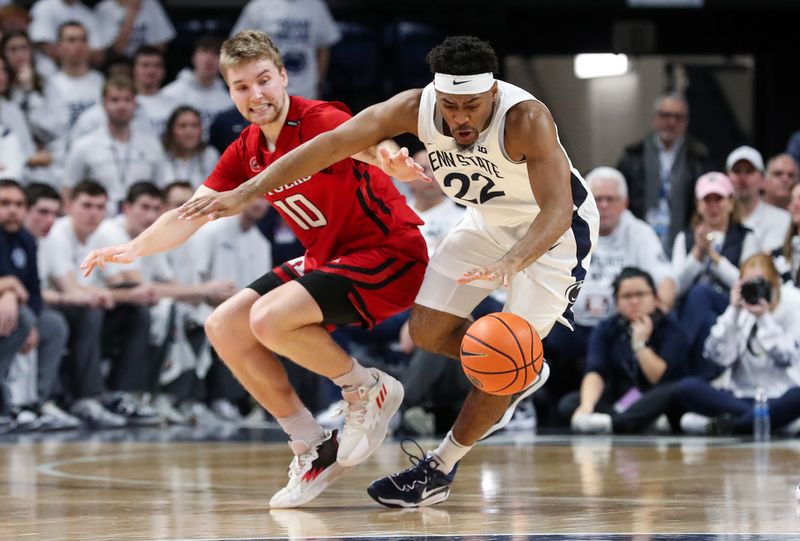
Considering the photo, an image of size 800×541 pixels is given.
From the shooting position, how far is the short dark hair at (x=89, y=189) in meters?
10.3

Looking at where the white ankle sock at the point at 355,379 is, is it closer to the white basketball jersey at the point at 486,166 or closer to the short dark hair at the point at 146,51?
the white basketball jersey at the point at 486,166

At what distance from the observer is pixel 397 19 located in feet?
43.0

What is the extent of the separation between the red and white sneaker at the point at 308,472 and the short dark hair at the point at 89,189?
5.19 meters

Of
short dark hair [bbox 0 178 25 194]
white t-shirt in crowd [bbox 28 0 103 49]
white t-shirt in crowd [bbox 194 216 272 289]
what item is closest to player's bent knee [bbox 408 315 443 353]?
short dark hair [bbox 0 178 25 194]

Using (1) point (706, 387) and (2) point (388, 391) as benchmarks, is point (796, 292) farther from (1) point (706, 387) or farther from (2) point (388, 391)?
(2) point (388, 391)

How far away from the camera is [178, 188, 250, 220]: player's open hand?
16.6 ft

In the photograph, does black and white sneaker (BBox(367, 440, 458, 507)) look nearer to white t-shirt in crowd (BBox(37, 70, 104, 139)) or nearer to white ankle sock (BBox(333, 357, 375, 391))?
white ankle sock (BBox(333, 357, 375, 391))

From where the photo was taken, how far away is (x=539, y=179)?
16.2ft

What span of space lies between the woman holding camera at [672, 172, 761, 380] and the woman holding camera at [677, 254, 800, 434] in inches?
14.8

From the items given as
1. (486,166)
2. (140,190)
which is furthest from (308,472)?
(140,190)

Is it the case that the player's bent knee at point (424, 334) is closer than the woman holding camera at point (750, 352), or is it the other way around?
the player's bent knee at point (424, 334)

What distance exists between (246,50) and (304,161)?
2.07ft

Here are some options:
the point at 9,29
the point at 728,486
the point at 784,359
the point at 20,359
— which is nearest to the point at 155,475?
the point at 728,486

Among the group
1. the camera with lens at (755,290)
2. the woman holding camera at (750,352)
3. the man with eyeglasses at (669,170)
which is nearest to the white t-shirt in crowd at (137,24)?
the man with eyeglasses at (669,170)
